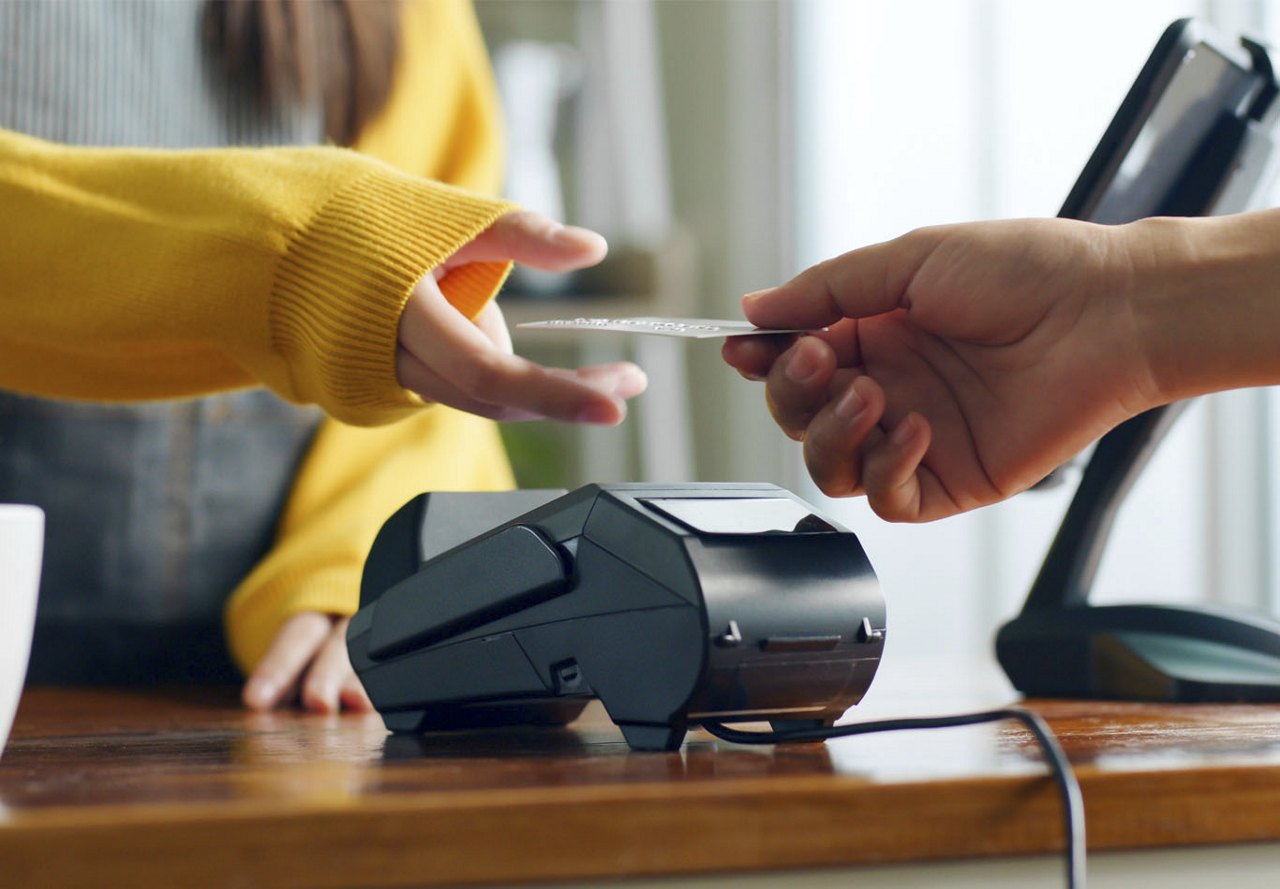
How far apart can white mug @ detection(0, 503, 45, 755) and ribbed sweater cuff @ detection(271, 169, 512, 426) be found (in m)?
0.22

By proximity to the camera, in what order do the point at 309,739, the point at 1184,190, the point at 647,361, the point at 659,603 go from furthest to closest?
the point at 647,361 → the point at 1184,190 → the point at 309,739 → the point at 659,603

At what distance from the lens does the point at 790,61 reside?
7.24ft

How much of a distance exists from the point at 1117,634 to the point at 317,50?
0.77 meters

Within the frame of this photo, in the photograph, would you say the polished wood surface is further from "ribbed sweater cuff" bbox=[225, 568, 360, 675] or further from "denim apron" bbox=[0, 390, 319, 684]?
"denim apron" bbox=[0, 390, 319, 684]

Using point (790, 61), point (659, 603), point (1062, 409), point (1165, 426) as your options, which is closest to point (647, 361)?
point (790, 61)

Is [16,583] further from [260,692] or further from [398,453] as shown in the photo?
[398,453]

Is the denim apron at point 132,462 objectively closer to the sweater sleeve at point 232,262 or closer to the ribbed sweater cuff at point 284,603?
the ribbed sweater cuff at point 284,603

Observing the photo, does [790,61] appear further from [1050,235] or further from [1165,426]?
[1050,235]

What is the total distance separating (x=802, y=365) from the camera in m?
0.56

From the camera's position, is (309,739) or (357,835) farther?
(309,739)

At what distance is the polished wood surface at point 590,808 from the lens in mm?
308

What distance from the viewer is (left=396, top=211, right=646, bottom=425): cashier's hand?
0.57 metres

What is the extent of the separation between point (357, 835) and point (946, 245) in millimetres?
359

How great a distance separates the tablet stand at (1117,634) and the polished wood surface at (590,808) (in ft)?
0.69
